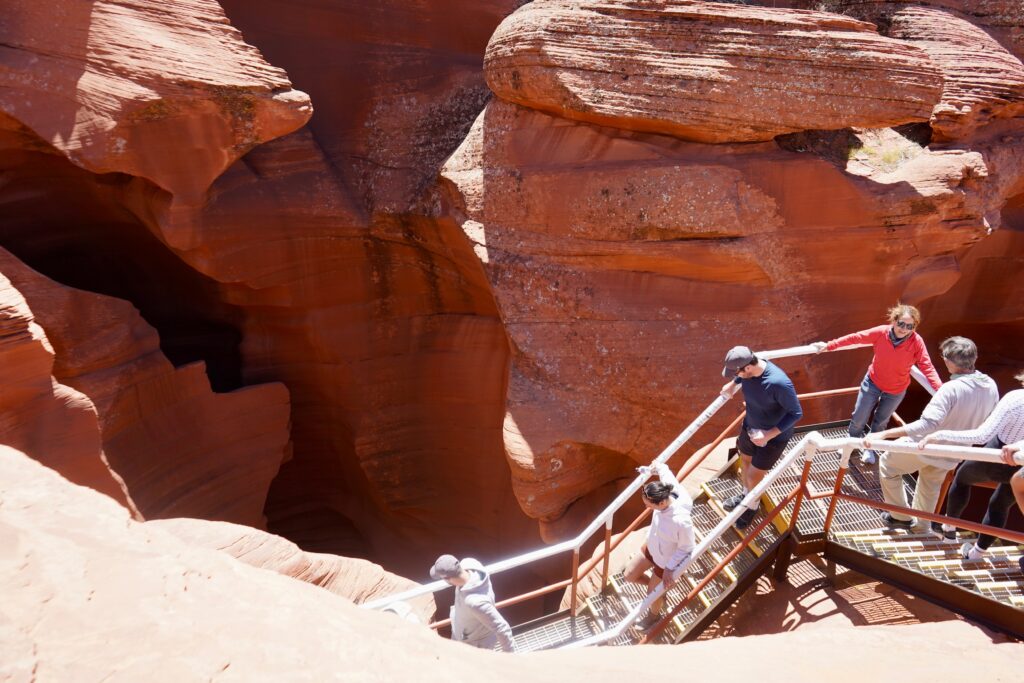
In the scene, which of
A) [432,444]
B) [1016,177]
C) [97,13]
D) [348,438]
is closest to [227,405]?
[348,438]

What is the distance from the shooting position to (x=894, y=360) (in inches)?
198

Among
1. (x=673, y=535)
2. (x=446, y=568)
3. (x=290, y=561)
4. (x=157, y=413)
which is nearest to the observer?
(x=446, y=568)

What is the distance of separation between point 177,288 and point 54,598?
8664 millimetres

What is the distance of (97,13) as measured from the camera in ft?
22.7

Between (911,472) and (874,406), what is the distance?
2.44 ft

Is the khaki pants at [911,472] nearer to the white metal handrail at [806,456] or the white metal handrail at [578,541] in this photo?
the white metal handrail at [806,456]

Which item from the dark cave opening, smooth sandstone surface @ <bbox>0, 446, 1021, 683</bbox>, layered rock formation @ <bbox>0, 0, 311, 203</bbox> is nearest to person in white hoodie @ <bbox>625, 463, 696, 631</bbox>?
smooth sandstone surface @ <bbox>0, 446, 1021, 683</bbox>

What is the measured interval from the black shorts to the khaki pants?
2.12 feet

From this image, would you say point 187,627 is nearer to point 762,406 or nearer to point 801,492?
point 762,406

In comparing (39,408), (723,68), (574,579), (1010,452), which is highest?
(723,68)

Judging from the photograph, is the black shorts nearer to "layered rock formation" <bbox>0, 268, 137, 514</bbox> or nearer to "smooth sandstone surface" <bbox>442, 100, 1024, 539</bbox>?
"smooth sandstone surface" <bbox>442, 100, 1024, 539</bbox>

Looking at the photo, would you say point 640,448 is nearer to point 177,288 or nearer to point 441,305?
point 441,305

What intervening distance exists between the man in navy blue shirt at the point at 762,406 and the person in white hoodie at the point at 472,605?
67.1 inches

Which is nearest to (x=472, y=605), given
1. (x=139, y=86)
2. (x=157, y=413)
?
(x=157, y=413)
